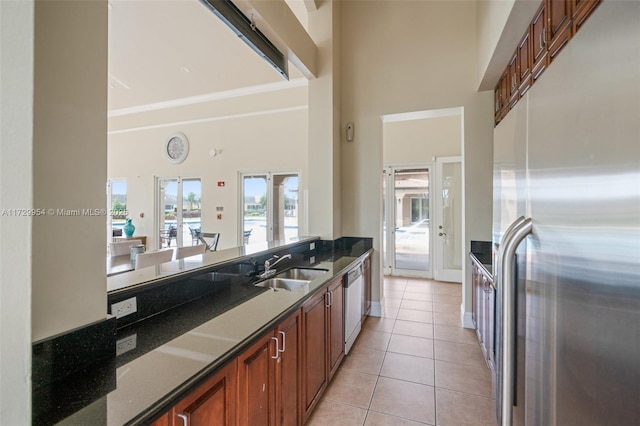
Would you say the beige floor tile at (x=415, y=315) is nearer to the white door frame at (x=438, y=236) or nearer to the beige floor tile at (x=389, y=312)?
the beige floor tile at (x=389, y=312)

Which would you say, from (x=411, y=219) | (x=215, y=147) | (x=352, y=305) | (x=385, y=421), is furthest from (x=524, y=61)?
(x=215, y=147)

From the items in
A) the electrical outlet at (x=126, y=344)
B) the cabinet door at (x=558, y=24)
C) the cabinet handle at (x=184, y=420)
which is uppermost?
the cabinet door at (x=558, y=24)

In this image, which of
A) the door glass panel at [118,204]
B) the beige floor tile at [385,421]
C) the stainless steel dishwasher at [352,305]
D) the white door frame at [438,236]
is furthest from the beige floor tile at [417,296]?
the door glass panel at [118,204]

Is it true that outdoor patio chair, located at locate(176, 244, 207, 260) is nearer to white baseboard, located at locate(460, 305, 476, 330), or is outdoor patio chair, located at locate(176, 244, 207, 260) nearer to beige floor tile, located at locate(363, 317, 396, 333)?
beige floor tile, located at locate(363, 317, 396, 333)

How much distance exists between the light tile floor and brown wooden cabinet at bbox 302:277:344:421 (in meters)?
0.17

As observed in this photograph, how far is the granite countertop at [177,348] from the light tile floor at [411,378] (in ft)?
3.20

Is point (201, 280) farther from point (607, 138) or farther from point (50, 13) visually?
point (607, 138)

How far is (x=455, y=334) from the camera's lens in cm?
328

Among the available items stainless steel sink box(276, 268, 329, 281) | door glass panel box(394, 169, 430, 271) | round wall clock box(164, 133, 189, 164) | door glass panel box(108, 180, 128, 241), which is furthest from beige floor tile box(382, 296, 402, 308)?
door glass panel box(108, 180, 128, 241)

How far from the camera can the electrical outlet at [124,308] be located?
131 centimetres

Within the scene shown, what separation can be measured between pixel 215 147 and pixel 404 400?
5920 mm

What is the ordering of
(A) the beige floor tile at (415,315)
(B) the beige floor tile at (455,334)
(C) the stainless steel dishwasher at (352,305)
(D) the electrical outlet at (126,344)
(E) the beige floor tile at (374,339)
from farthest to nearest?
(A) the beige floor tile at (415,315), (B) the beige floor tile at (455,334), (E) the beige floor tile at (374,339), (C) the stainless steel dishwasher at (352,305), (D) the electrical outlet at (126,344)

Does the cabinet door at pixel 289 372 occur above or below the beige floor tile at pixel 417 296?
above

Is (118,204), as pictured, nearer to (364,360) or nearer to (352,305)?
(352,305)
